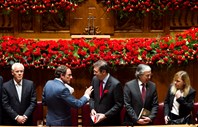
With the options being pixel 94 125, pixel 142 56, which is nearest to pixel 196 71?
pixel 142 56

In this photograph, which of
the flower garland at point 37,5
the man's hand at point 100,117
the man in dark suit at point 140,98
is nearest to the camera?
the man's hand at point 100,117

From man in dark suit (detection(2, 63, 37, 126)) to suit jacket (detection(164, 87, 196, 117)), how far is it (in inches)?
67.7

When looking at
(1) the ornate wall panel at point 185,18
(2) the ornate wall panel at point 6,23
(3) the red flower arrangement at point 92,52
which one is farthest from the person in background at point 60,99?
(1) the ornate wall panel at point 185,18

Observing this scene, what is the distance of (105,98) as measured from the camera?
19.6ft

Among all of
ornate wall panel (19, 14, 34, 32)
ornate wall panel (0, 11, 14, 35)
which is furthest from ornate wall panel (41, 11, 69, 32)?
ornate wall panel (0, 11, 14, 35)

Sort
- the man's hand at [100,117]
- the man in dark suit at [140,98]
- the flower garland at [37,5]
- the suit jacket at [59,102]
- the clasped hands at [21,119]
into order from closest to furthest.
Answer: the suit jacket at [59,102] < the man's hand at [100,117] < the man in dark suit at [140,98] < the clasped hands at [21,119] < the flower garland at [37,5]

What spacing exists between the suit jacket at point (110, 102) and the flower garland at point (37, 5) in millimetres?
3100

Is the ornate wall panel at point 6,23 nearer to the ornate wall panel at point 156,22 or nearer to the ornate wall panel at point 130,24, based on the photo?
the ornate wall panel at point 130,24

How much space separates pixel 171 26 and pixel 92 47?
2423 mm

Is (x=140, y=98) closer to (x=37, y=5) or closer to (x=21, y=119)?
(x=21, y=119)

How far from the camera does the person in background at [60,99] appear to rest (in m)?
5.55

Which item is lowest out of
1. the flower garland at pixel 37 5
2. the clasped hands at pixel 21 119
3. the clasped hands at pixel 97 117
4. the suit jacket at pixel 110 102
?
the clasped hands at pixel 21 119

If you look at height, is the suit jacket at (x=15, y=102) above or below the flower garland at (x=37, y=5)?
below

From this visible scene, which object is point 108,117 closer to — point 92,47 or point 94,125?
point 94,125
